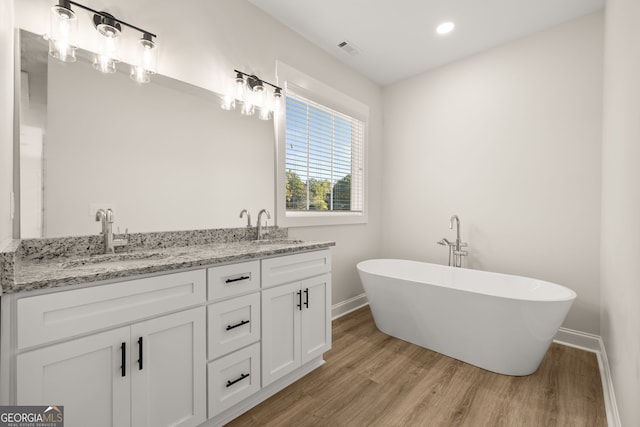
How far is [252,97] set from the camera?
7.44 ft

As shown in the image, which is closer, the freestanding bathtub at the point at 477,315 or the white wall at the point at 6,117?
the white wall at the point at 6,117

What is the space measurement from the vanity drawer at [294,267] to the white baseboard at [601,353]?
1.71 meters

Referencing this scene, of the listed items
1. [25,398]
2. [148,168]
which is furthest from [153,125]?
[25,398]

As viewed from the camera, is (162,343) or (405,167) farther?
(405,167)

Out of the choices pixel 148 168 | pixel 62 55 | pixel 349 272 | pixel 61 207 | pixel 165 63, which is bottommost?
pixel 349 272

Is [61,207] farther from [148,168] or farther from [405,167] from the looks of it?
[405,167]

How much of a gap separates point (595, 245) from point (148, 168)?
11.1ft

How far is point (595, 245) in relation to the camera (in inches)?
90.7

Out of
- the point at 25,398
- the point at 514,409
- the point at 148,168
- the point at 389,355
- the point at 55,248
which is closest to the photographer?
the point at 25,398

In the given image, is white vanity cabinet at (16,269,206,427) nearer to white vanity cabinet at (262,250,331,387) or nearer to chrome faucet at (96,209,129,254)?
white vanity cabinet at (262,250,331,387)

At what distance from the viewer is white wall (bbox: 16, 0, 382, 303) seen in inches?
66.9

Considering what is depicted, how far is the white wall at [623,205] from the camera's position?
1.14m

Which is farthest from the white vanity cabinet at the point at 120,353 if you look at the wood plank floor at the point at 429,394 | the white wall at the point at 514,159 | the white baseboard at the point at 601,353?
the white wall at the point at 514,159

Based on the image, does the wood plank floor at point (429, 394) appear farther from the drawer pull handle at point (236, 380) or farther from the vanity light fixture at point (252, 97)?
the vanity light fixture at point (252, 97)
